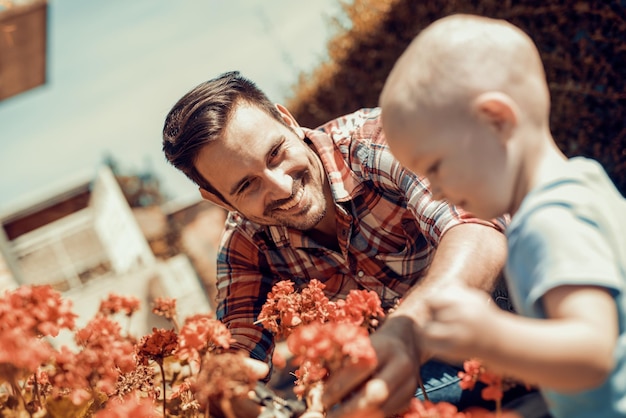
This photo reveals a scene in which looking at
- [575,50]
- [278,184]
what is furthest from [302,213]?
[575,50]

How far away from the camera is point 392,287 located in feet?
8.54

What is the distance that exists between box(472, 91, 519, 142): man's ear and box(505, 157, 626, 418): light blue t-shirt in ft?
0.41

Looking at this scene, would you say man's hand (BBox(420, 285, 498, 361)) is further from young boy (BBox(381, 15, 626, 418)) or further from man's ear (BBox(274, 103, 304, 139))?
man's ear (BBox(274, 103, 304, 139))

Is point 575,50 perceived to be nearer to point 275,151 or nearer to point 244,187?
point 275,151

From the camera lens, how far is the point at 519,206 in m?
1.18

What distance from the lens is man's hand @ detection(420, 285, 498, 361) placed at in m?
0.92

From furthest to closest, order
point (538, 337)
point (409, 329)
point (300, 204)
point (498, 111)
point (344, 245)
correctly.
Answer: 1. point (344, 245)
2. point (300, 204)
3. point (409, 329)
4. point (498, 111)
5. point (538, 337)

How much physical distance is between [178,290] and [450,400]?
451 inches

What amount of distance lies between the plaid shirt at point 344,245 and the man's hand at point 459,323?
1282mm

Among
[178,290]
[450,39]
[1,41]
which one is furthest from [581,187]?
[178,290]

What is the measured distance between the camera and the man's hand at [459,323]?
3.00 feet

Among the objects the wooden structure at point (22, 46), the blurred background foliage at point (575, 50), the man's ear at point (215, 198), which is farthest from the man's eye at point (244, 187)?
the wooden structure at point (22, 46)

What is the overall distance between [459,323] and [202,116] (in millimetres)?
1526

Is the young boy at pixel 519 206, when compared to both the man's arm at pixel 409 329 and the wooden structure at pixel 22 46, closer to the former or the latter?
the man's arm at pixel 409 329
